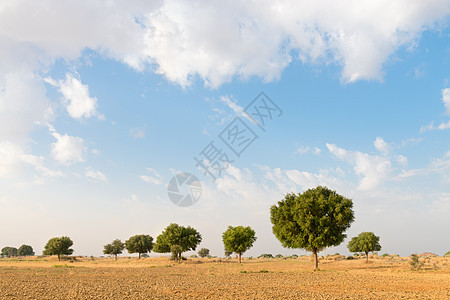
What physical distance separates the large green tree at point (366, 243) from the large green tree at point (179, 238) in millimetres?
45931

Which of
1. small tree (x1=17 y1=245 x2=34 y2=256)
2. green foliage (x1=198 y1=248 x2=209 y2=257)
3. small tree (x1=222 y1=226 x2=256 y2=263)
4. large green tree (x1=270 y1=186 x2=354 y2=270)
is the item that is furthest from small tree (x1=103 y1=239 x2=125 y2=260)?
large green tree (x1=270 y1=186 x2=354 y2=270)

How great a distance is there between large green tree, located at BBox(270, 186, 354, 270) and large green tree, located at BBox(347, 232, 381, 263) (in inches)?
1405

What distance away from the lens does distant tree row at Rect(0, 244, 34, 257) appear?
189375mm

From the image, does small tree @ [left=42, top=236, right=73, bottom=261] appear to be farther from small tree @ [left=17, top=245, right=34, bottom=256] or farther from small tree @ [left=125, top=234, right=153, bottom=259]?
small tree @ [left=17, top=245, right=34, bottom=256]

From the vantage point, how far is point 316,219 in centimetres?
5116

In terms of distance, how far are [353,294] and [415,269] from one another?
3323 cm

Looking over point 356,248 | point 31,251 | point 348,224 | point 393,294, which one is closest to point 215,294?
point 393,294

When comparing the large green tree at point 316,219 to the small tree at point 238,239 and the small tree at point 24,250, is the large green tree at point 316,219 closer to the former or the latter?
the small tree at point 238,239

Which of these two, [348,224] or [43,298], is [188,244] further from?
[43,298]

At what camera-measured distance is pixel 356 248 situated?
85188 mm

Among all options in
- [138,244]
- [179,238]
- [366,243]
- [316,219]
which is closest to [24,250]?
[138,244]

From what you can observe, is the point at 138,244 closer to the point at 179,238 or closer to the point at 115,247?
the point at 115,247

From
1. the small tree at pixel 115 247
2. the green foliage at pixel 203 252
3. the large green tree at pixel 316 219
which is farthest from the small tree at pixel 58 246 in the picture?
the large green tree at pixel 316 219

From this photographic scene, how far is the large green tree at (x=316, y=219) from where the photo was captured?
5109 centimetres
